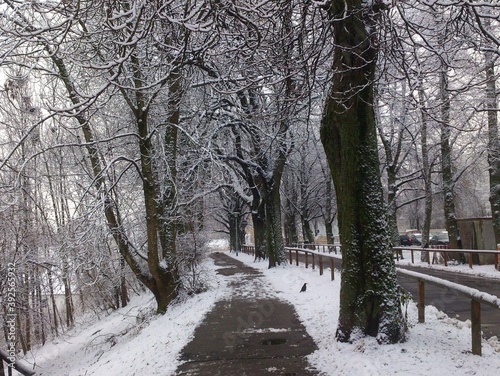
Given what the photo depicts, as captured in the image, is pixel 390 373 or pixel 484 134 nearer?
pixel 390 373

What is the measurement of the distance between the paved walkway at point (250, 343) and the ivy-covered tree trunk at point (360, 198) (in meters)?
0.93

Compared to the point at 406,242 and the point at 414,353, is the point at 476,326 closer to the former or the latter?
the point at 414,353

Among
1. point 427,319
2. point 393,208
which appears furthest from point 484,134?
point 427,319

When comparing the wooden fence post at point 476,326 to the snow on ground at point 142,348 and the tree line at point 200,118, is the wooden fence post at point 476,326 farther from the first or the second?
the snow on ground at point 142,348

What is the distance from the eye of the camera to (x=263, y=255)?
25766 millimetres

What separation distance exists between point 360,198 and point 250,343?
118 inches

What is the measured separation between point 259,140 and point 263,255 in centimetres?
940

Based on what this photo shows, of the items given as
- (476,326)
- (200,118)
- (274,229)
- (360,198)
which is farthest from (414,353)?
(274,229)

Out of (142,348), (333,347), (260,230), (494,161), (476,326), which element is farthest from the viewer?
(260,230)

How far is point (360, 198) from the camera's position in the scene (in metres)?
6.22

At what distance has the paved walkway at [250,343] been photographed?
5738mm

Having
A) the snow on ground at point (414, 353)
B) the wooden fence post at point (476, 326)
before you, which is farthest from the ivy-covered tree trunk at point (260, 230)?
the wooden fence post at point (476, 326)

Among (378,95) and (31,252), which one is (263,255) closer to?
(31,252)

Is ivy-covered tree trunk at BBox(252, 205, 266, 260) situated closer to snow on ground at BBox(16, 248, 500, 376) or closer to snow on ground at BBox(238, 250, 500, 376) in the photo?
snow on ground at BBox(16, 248, 500, 376)
